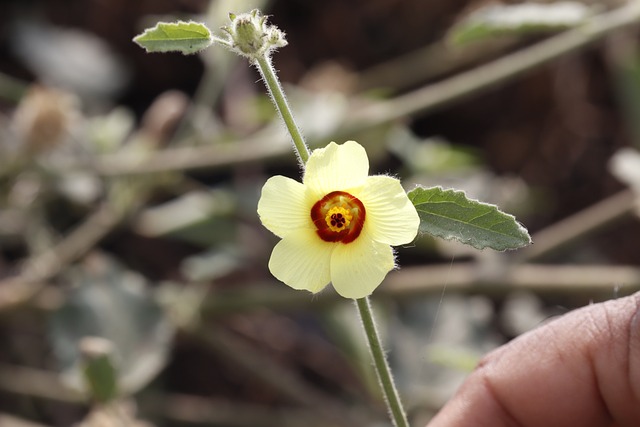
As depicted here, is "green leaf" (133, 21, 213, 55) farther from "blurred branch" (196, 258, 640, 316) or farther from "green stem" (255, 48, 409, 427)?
"blurred branch" (196, 258, 640, 316)

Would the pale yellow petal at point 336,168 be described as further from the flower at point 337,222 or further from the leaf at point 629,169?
the leaf at point 629,169

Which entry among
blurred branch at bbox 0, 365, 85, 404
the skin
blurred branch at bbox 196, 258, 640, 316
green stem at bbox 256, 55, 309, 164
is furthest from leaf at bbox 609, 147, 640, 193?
blurred branch at bbox 0, 365, 85, 404

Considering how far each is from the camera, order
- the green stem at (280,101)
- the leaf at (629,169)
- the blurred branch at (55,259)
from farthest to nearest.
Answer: the blurred branch at (55,259)
the leaf at (629,169)
the green stem at (280,101)

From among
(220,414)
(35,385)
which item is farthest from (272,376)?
(35,385)

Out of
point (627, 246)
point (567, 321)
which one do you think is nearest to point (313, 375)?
point (627, 246)

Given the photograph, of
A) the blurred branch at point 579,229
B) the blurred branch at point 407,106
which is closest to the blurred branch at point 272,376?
the blurred branch at point 407,106

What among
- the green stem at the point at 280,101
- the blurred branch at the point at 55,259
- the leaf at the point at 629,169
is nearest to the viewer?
the green stem at the point at 280,101

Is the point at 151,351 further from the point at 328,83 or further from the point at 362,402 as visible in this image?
the point at 328,83

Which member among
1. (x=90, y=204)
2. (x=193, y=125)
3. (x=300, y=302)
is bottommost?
(x=300, y=302)
